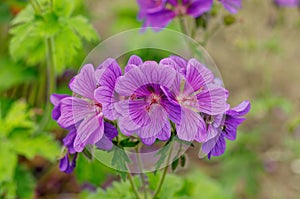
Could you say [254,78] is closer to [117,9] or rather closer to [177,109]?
[117,9]

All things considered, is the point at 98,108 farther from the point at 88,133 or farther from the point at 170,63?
the point at 170,63

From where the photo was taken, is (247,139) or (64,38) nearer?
(64,38)

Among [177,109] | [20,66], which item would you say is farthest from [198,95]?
[20,66]

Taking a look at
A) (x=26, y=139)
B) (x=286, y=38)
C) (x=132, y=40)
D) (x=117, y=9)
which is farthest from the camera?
(x=286, y=38)

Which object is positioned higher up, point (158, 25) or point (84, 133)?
point (158, 25)

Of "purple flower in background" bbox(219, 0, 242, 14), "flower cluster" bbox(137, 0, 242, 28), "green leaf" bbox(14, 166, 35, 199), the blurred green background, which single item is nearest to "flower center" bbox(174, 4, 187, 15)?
"flower cluster" bbox(137, 0, 242, 28)

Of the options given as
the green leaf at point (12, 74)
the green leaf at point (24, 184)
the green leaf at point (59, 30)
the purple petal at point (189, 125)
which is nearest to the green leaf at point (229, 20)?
the green leaf at point (59, 30)

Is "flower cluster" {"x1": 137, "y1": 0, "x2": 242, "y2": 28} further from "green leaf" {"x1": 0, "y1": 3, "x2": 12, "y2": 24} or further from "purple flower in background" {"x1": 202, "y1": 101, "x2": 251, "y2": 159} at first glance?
"green leaf" {"x1": 0, "y1": 3, "x2": 12, "y2": 24}
